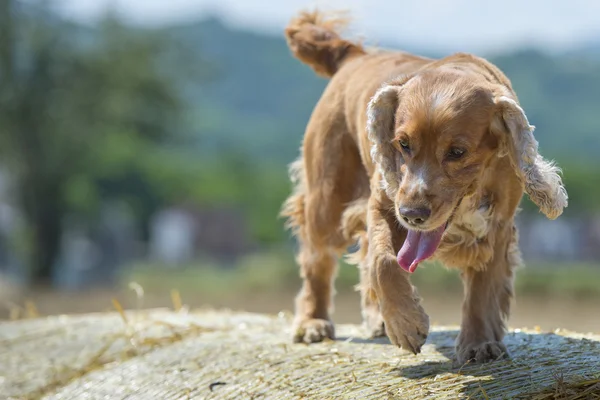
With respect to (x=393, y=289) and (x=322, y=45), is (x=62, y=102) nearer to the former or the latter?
(x=322, y=45)

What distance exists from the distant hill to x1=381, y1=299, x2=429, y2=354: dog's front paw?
86.9 metres

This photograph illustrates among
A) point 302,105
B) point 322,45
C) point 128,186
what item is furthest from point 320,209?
point 302,105

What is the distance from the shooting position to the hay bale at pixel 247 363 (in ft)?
18.5

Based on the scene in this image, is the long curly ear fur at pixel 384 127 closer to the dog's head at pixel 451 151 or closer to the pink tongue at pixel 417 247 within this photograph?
the dog's head at pixel 451 151

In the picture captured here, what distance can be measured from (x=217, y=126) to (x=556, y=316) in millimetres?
151168

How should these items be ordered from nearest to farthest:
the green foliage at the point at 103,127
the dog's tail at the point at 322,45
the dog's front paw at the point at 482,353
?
1. the dog's front paw at the point at 482,353
2. the dog's tail at the point at 322,45
3. the green foliage at the point at 103,127

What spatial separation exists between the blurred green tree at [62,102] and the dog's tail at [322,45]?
28897 millimetres

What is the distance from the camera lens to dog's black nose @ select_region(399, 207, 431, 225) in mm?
5348

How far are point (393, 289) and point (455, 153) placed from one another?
866mm

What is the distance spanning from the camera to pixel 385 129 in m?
5.77

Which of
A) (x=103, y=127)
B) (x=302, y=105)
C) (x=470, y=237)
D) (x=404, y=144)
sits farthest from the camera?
(x=302, y=105)

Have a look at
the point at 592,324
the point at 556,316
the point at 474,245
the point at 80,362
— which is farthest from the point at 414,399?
the point at 556,316

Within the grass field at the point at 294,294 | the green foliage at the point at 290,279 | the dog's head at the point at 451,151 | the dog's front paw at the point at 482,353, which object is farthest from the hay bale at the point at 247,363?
the green foliage at the point at 290,279

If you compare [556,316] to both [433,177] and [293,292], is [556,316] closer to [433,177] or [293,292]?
[293,292]
